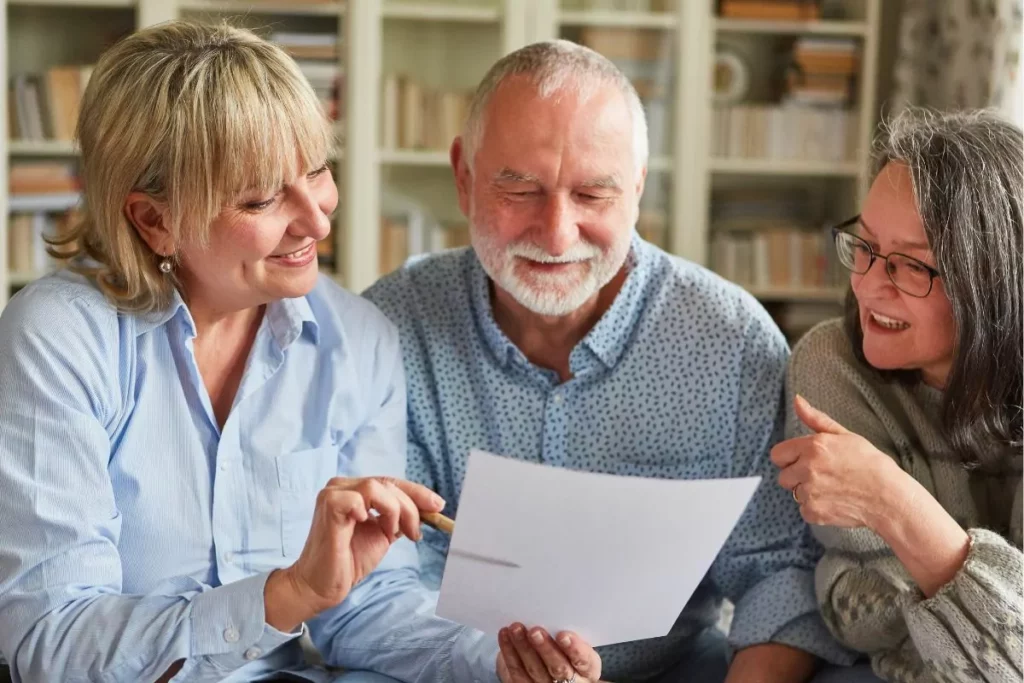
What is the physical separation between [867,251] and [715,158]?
9.20ft

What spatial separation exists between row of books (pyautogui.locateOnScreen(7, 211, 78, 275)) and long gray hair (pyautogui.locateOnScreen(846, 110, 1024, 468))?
3.19 metres

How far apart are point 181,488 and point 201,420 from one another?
87mm

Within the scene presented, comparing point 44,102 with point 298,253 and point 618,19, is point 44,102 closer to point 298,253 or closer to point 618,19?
point 618,19

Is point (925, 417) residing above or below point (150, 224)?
below

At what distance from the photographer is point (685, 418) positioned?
1.67 meters

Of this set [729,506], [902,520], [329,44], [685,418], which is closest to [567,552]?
[729,506]

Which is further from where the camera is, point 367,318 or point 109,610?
point 367,318

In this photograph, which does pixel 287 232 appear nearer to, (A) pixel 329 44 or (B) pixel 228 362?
(B) pixel 228 362

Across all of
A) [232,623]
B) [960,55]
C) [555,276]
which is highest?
[960,55]

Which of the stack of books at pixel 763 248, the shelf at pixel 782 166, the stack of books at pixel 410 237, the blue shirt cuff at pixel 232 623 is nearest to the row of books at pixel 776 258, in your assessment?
the stack of books at pixel 763 248

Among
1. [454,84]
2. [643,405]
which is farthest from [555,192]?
[454,84]

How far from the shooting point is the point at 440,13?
3990 millimetres

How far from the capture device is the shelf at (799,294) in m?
4.26

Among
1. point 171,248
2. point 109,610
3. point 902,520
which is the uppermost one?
point 171,248
